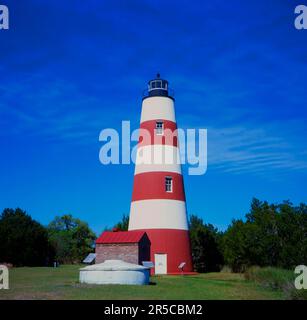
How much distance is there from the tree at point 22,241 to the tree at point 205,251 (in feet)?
47.4

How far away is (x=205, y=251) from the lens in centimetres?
4147

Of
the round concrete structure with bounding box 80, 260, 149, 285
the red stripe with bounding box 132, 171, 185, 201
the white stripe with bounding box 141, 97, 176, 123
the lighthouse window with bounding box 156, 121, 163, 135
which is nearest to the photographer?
the round concrete structure with bounding box 80, 260, 149, 285

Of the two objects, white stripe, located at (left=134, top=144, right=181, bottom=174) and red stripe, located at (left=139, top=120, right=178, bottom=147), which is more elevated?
red stripe, located at (left=139, top=120, right=178, bottom=147)

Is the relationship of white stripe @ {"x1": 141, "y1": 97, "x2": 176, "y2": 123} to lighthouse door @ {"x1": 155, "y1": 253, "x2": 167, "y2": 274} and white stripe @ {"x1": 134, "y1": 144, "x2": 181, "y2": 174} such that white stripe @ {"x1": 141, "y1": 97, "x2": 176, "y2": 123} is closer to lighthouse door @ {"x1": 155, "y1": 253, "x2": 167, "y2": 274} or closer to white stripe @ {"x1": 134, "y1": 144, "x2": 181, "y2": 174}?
white stripe @ {"x1": 134, "y1": 144, "x2": 181, "y2": 174}

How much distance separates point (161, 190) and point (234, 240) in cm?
950

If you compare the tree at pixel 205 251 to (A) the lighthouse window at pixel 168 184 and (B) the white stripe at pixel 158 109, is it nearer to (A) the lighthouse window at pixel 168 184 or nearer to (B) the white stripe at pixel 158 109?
(A) the lighthouse window at pixel 168 184

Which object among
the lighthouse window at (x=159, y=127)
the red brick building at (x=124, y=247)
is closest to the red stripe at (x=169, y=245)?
the red brick building at (x=124, y=247)

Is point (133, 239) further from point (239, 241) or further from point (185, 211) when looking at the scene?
point (239, 241)

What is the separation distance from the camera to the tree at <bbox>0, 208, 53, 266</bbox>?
41.5 metres

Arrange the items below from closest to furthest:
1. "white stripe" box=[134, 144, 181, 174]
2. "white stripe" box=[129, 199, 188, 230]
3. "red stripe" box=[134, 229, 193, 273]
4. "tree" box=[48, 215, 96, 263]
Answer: "red stripe" box=[134, 229, 193, 273]
"white stripe" box=[129, 199, 188, 230]
"white stripe" box=[134, 144, 181, 174]
"tree" box=[48, 215, 96, 263]

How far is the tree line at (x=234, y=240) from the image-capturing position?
3038cm

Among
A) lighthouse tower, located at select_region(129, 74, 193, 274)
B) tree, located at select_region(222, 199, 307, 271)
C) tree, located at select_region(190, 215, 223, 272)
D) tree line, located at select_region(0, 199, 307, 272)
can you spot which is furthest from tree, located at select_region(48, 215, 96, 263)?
lighthouse tower, located at select_region(129, 74, 193, 274)

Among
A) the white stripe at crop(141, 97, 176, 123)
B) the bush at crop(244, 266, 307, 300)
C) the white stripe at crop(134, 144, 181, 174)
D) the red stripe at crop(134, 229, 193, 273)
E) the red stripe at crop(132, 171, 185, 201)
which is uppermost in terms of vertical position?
the white stripe at crop(141, 97, 176, 123)

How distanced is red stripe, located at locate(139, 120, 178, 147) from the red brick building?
628cm
